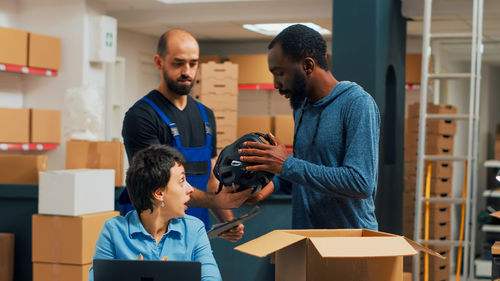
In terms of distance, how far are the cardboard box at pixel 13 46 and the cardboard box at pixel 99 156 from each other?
1489 mm

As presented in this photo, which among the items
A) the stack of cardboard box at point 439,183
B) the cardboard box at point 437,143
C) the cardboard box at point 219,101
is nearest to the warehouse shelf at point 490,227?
the stack of cardboard box at point 439,183

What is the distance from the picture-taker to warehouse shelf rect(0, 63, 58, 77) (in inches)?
225

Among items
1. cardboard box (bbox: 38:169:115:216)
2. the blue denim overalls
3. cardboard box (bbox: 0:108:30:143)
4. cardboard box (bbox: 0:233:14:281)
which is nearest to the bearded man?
the blue denim overalls

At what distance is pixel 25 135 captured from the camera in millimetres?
5801

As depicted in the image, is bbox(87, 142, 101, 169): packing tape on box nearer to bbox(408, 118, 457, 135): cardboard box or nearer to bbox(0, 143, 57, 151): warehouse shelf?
bbox(0, 143, 57, 151): warehouse shelf

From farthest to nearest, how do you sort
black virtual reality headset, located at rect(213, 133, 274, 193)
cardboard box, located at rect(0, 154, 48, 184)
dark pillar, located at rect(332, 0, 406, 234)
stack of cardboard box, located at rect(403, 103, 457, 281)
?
stack of cardboard box, located at rect(403, 103, 457, 281) → cardboard box, located at rect(0, 154, 48, 184) → dark pillar, located at rect(332, 0, 406, 234) → black virtual reality headset, located at rect(213, 133, 274, 193)

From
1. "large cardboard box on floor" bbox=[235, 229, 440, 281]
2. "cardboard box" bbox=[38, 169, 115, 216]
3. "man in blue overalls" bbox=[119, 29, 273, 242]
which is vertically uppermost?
"man in blue overalls" bbox=[119, 29, 273, 242]

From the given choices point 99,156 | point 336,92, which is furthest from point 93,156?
point 336,92

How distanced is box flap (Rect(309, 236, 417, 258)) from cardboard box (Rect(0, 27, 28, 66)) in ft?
15.6

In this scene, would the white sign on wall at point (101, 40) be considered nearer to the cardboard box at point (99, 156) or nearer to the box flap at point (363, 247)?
the cardboard box at point (99, 156)

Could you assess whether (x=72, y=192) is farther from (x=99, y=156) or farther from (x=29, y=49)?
(x=29, y=49)

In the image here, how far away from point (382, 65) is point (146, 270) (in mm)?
3244

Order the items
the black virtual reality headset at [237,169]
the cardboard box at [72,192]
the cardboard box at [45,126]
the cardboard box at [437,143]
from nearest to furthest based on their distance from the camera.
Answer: the black virtual reality headset at [237,169] < the cardboard box at [72,192] < the cardboard box at [437,143] < the cardboard box at [45,126]

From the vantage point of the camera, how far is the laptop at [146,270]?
Result: 152 centimetres
